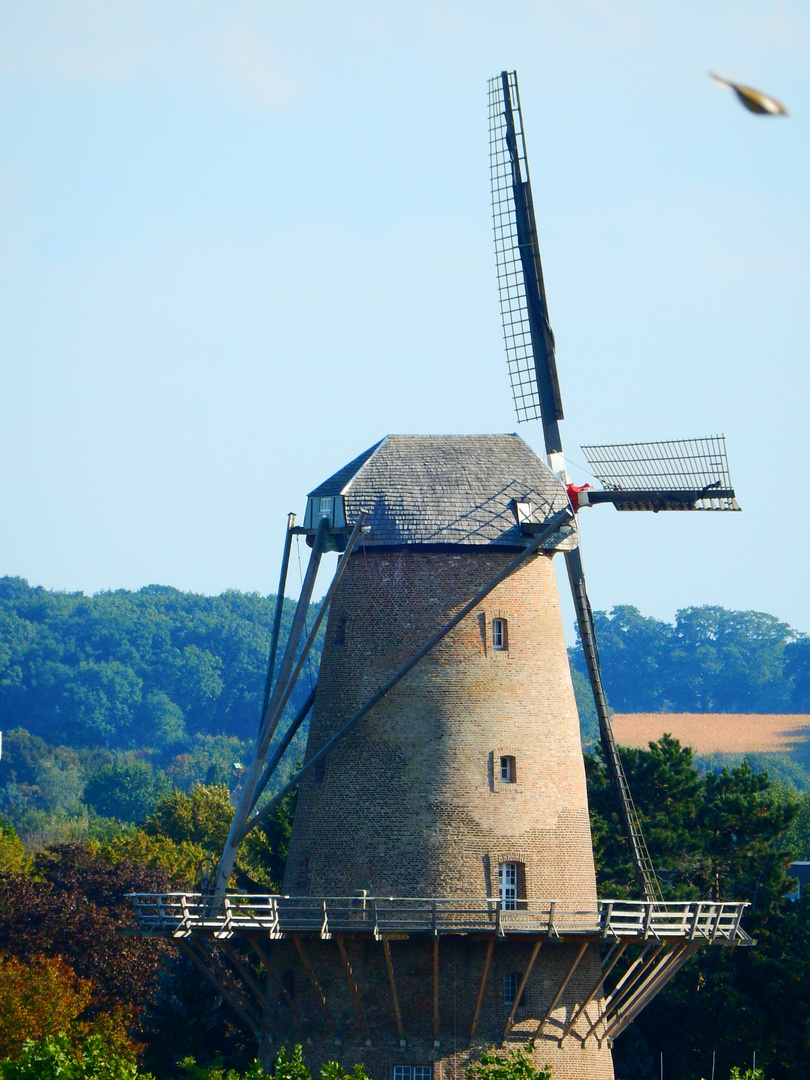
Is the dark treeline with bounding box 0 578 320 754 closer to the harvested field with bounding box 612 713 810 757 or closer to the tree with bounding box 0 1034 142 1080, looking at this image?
the harvested field with bounding box 612 713 810 757

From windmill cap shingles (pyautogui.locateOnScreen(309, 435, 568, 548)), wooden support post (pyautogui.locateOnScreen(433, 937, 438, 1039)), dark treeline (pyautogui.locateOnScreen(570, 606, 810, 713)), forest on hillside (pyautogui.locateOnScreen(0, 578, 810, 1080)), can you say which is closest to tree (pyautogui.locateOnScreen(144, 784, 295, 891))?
forest on hillside (pyautogui.locateOnScreen(0, 578, 810, 1080))

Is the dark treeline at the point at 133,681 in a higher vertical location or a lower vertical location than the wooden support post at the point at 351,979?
higher

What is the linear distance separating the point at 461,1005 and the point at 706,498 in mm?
12066

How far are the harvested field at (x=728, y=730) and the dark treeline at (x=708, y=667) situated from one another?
2134 cm

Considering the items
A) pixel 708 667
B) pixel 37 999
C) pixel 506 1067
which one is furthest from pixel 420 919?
pixel 708 667

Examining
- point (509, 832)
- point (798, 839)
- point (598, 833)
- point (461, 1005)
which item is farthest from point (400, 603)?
point (798, 839)

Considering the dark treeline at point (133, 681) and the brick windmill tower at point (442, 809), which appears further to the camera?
the dark treeline at point (133, 681)

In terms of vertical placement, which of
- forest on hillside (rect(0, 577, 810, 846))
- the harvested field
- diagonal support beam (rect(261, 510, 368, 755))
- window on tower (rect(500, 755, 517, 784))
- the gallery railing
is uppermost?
forest on hillside (rect(0, 577, 810, 846))

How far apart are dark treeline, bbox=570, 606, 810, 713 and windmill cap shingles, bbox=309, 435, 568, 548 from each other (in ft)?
467

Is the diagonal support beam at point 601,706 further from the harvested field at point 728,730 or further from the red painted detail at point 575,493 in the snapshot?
the harvested field at point 728,730

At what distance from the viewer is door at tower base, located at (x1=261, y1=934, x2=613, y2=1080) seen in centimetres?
3719

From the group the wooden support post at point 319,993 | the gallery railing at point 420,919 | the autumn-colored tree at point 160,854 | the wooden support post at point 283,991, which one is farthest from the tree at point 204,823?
the gallery railing at point 420,919

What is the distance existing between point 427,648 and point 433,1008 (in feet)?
24.3

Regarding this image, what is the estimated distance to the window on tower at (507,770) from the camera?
126ft
